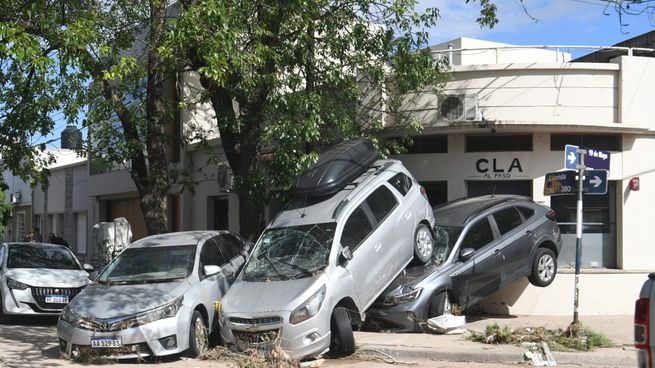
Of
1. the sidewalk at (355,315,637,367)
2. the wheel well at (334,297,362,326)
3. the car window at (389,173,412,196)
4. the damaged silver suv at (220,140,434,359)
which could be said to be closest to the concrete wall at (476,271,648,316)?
the sidewalk at (355,315,637,367)

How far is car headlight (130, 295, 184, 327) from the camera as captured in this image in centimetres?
907

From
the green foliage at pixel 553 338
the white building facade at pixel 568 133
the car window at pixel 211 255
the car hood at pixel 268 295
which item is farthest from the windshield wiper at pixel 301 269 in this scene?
the white building facade at pixel 568 133

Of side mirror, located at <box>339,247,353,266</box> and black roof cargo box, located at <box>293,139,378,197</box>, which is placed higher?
black roof cargo box, located at <box>293,139,378,197</box>

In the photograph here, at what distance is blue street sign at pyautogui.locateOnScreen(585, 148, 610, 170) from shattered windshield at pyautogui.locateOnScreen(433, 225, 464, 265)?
2269 millimetres

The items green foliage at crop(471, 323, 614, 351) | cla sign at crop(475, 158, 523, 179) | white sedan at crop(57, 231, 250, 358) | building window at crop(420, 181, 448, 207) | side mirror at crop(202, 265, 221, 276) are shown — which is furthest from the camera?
building window at crop(420, 181, 448, 207)

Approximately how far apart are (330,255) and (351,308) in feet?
2.63

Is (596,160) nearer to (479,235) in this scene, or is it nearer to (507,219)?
(507,219)

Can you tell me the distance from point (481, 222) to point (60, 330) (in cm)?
680

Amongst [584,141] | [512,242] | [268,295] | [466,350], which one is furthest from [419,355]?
[584,141]

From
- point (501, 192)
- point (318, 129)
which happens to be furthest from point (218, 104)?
point (501, 192)

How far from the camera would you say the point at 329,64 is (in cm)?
1308

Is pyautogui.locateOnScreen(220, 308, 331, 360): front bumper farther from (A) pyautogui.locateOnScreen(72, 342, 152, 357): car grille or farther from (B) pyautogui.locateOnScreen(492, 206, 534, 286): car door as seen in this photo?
(B) pyautogui.locateOnScreen(492, 206, 534, 286): car door

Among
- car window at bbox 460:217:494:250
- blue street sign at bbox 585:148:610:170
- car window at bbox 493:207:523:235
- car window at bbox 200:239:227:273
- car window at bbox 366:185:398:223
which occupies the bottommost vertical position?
car window at bbox 200:239:227:273

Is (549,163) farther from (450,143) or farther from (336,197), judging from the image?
(336,197)
